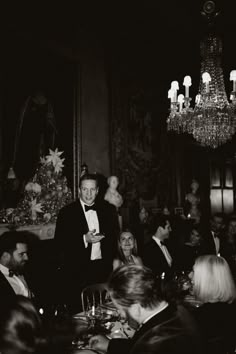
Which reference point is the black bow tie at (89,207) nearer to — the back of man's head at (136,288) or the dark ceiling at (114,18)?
the back of man's head at (136,288)

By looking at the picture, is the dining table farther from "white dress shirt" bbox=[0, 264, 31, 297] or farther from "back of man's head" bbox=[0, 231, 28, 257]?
"back of man's head" bbox=[0, 231, 28, 257]

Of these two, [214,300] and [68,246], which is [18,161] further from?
[214,300]

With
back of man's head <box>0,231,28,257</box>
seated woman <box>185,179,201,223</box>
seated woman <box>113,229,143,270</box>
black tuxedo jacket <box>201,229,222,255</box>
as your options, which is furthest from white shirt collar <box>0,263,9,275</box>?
seated woman <box>185,179,201,223</box>

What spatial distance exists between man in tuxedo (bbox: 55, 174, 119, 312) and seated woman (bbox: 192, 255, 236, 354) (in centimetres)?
141

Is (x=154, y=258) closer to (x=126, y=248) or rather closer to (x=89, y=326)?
(x=126, y=248)

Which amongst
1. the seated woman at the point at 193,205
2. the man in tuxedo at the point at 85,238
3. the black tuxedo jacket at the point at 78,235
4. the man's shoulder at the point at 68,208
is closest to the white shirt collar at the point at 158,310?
the man in tuxedo at the point at 85,238

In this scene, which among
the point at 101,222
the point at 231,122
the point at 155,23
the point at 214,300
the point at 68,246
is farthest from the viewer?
the point at 155,23

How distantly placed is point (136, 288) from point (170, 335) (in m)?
0.26

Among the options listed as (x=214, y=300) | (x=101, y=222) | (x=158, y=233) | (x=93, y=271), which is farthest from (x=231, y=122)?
(x=214, y=300)

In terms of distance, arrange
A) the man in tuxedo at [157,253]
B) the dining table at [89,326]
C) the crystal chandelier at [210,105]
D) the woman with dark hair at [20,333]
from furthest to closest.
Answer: the crystal chandelier at [210,105], the man in tuxedo at [157,253], the dining table at [89,326], the woman with dark hair at [20,333]

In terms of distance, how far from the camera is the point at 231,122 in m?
5.98

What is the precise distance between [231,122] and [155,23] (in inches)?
120

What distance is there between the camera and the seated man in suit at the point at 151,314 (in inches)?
65.6

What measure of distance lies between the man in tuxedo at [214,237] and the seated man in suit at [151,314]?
14.7 ft
